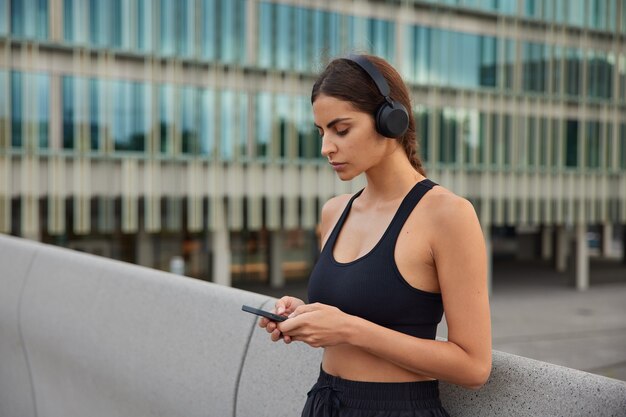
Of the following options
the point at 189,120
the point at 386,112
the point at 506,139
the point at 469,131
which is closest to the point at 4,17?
the point at 189,120

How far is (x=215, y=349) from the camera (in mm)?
3508

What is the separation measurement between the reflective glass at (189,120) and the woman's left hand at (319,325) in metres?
28.2

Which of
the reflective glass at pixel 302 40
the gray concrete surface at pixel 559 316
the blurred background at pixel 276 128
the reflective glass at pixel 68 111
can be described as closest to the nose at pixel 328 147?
the gray concrete surface at pixel 559 316

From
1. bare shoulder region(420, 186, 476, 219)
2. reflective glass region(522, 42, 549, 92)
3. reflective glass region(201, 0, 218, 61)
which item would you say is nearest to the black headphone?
bare shoulder region(420, 186, 476, 219)

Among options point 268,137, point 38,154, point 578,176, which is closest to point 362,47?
point 38,154

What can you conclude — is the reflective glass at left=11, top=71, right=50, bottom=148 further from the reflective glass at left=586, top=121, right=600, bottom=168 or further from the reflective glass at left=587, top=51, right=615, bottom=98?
the reflective glass at left=587, top=51, right=615, bottom=98

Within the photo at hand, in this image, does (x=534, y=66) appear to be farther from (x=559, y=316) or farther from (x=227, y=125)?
(x=227, y=125)

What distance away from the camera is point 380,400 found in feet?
7.39

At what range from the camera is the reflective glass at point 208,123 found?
3011 cm

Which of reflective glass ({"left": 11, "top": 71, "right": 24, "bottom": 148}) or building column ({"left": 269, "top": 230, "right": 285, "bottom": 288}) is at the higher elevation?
reflective glass ({"left": 11, "top": 71, "right": 24, "bottom": 148})

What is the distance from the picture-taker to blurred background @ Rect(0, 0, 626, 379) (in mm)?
27406

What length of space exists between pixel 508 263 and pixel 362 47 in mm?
58503

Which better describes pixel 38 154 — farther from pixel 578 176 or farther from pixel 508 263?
pixel 508 263

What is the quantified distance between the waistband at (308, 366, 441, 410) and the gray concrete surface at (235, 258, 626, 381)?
14211mm
